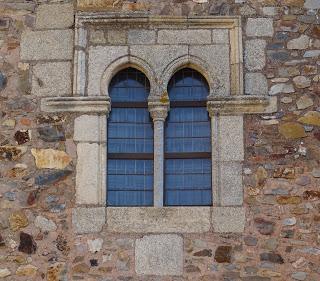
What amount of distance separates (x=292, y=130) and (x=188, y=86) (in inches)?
37.5

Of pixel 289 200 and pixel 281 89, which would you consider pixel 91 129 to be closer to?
pixel 281 89

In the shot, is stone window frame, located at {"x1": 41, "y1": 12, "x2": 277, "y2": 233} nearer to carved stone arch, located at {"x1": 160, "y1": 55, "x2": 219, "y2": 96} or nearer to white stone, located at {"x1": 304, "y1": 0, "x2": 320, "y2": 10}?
carved stone arch, located at {"x1": 160, "y1": 55, "x2": 219, "y2": 96}

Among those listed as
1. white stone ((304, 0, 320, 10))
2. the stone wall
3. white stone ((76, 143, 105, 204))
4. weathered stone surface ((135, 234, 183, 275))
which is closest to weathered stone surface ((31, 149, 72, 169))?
the stone wall

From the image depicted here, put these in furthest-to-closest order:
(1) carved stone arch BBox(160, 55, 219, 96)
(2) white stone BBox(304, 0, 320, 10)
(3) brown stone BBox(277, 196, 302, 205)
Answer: (2) white stone BBox(304, 0, 320, 10)
(1) carved stone arch BBox(160, 55, 219, 96)
(3) brown stone BBox(277, 196, 302, 205)

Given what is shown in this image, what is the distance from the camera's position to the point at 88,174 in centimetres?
690

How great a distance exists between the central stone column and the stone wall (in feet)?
0.60

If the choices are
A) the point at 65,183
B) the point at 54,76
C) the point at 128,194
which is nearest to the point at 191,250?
the point at 128,194

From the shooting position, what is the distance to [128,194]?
6.95m

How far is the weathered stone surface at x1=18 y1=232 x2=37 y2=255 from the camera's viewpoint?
678 cm

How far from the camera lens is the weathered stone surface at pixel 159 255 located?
6672 millimetres

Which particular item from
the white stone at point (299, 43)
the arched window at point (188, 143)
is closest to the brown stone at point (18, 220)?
the arched window at point (188, 143)

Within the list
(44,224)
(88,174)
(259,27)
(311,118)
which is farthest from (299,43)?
(44,224)

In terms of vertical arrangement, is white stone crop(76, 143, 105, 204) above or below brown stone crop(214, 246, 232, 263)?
above

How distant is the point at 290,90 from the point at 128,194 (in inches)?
61.9
